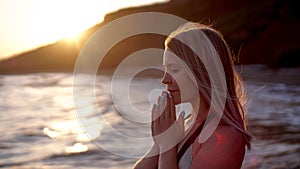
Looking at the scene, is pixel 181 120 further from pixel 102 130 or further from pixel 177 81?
pixel 102 130

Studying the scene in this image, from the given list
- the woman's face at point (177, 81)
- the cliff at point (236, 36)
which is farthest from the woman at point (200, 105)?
the cliff at point (236, 36)

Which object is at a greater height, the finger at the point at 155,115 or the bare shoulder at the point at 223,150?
the finger at the point at 155,115

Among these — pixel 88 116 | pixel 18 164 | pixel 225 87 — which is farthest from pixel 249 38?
pixel 225 87

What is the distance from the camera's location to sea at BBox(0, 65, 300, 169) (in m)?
8.02

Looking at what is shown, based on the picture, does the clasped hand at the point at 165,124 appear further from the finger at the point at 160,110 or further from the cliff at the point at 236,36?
the cliff at the point at 236,36

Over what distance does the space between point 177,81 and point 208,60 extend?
0.46 feet

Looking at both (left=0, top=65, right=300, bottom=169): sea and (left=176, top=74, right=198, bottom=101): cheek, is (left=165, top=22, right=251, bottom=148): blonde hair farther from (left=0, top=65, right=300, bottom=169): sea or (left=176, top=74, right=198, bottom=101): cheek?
(left=0, top=65, right=300, bottom=169): sea

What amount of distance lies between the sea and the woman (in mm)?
1630

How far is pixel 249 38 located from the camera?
3544 centimetres

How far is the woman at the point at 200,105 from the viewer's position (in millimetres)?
2115

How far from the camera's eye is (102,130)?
10906 millimetres

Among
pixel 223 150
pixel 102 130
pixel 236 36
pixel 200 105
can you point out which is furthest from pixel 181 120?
pixel 236 36

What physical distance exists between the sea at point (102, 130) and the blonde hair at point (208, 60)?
161 centimetres

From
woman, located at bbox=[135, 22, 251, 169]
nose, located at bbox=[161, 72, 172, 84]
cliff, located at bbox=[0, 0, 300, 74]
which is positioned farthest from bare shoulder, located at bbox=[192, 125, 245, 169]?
cliff, located at bbox=[0, 0, 300, 74]
